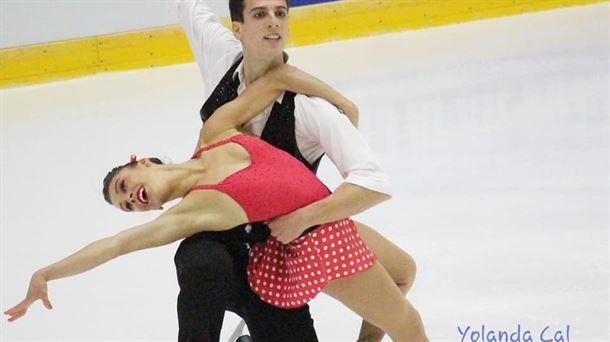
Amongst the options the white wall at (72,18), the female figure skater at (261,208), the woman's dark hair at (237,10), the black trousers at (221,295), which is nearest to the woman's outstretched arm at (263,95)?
the female figure skater at (261,208)

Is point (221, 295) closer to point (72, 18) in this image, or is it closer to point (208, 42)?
point (208, 42)

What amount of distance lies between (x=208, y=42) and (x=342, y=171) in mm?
570

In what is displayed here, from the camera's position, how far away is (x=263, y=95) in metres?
2.25

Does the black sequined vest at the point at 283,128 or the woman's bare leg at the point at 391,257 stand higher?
the black sequined vest at the point at 283,128

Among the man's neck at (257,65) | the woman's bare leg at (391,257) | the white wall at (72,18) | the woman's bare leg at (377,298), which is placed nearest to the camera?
the woman's bare leg at (377,298)

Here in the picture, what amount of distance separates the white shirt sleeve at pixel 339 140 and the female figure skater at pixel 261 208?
1.8 inches

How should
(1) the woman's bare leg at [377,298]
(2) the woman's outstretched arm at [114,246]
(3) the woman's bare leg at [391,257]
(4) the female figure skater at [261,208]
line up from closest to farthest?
1. (2) the woman's outstretched arm at [114,246]
2. (4) the female figure skater at [261,208]
3. (1) the woman's bare leg at [377,298]
4. (3) the woman's bare leg at [391,257]

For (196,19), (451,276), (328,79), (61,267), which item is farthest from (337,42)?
(61,267)

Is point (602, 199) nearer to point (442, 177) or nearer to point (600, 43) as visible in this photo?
point (442, 177)

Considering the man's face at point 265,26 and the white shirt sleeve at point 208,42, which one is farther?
the white shirt sleeve at point 208,42

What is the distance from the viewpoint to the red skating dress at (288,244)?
2092 millimetres

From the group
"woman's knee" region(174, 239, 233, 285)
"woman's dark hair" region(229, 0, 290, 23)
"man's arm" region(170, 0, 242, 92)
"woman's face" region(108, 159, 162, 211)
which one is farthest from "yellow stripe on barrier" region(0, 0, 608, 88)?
"woman's knee" region(174, 239, 233, 285)

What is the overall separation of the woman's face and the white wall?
3803 mm

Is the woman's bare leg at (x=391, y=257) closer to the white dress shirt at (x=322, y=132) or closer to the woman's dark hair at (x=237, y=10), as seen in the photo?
the white dress shirt at (x=322, y=132)
